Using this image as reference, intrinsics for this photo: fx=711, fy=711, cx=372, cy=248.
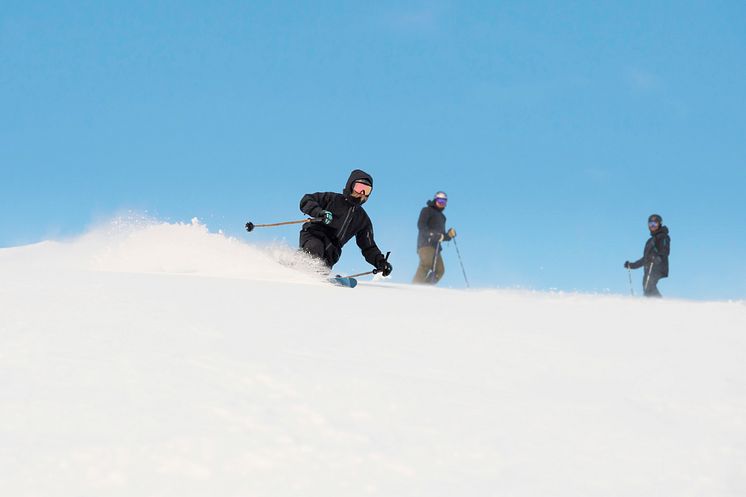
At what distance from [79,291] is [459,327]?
2.50 meters

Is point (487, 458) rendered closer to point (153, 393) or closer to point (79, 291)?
point (153, 393)

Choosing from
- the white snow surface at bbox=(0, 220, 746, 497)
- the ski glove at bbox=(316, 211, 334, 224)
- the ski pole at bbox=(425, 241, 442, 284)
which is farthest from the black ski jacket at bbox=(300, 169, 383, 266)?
the ski pole at bbox=(425, 241, 442, 284)

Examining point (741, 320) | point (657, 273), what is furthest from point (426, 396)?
point (657, 273)

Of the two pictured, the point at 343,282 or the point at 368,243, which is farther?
the point at 368,243

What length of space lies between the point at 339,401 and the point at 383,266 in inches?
229

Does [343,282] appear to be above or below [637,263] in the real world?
below

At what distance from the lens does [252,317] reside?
4297mm

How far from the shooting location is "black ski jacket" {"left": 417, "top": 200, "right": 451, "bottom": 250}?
530 inches

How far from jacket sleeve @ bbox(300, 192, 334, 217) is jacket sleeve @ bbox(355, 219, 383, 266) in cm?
61

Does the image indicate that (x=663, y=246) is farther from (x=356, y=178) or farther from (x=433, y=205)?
(x=356, y=178)

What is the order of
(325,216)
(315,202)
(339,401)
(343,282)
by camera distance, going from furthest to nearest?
(315,202) < (325,216) < (343,282) < (339,401)

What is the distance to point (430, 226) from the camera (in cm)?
1352

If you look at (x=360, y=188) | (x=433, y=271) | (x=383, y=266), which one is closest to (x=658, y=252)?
(x=433, y=271)

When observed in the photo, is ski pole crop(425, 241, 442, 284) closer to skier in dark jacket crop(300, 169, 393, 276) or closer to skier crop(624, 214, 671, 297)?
skier crop(624, 214, 671, 297)
